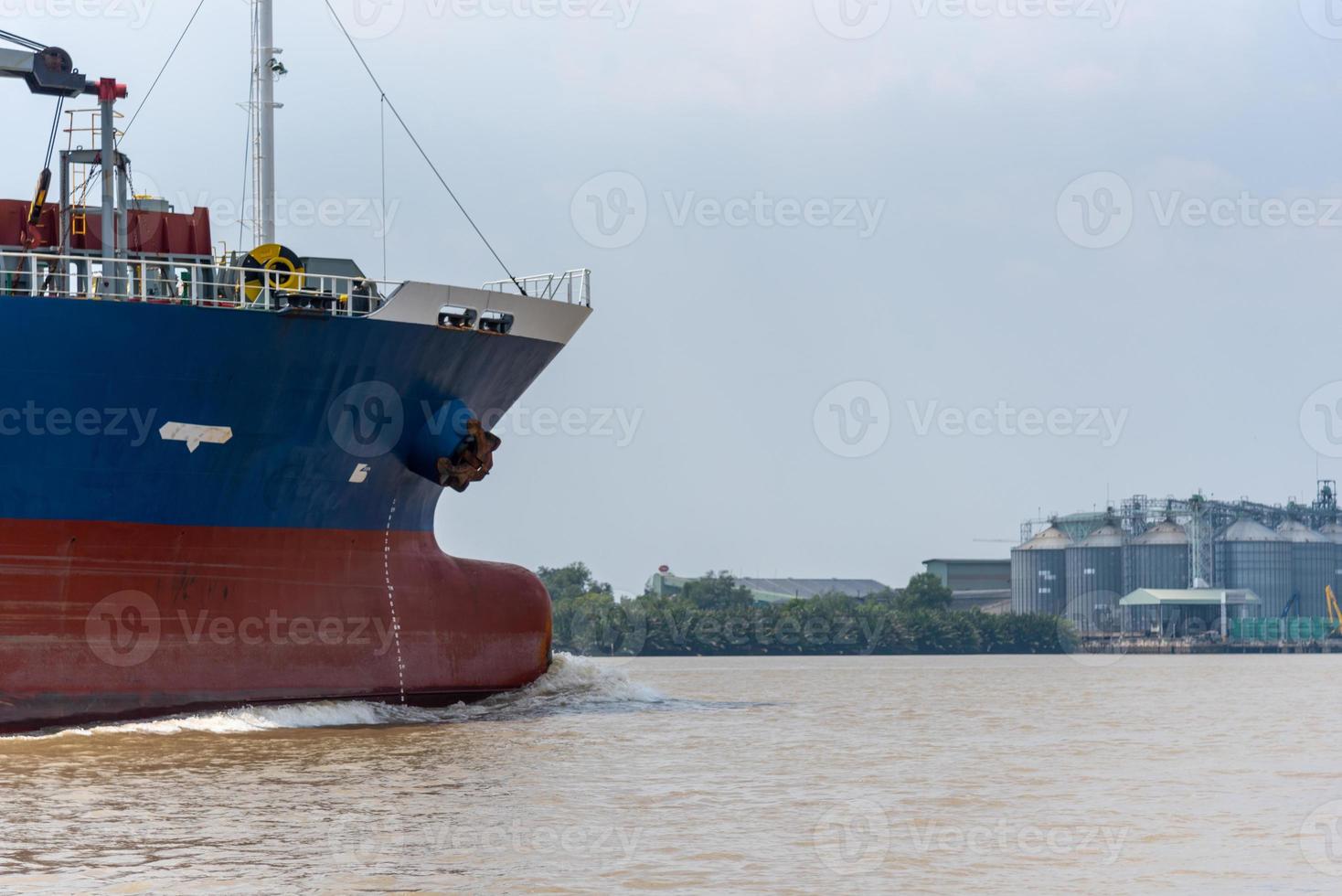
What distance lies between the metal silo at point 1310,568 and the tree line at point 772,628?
57.8 ft

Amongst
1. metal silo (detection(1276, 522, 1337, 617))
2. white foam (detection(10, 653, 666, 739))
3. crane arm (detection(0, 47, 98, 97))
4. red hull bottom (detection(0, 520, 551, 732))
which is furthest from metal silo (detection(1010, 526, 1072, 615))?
crane arm (detection(0, 47, 98, 97))

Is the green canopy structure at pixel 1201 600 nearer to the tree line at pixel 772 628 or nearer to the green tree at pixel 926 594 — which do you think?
the tree line at pixel 772 628

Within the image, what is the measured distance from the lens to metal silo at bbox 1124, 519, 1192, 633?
120000 mm

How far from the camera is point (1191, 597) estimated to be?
383 feet

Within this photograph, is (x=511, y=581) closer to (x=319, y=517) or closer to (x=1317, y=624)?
(x=319, y=517)

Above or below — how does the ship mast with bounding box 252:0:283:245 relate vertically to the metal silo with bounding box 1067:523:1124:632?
above

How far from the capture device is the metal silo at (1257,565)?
119250mm

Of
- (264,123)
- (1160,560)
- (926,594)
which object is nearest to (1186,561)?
(1160,560)

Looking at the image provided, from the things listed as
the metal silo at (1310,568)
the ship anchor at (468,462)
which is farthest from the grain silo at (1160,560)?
the ship anchor at (468,462)

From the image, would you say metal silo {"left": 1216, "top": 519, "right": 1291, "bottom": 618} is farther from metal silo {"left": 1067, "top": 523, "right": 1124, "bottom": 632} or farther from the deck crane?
the deck crane

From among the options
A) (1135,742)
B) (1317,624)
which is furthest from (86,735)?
(1317,624)

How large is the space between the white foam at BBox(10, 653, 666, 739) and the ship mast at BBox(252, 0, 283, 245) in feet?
24.2

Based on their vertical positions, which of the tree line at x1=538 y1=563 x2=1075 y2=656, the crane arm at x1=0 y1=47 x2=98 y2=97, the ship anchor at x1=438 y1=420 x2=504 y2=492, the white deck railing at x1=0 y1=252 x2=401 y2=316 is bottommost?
the tree line at x1=538 y1=563 x2=1075 y2=656

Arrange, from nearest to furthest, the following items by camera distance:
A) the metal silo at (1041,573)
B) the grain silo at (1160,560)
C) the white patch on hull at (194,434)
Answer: the white patch on hull at (194,434) → the grain silo at (1160,560) → the metal silo at (1041,573)
